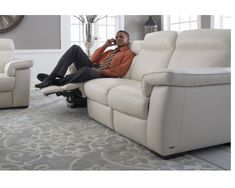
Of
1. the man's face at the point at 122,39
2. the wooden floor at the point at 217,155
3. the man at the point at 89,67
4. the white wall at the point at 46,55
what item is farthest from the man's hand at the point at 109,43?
the white wall at the point at 46,55

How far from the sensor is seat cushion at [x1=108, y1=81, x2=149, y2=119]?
231 centimetres

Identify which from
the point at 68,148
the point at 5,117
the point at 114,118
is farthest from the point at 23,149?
the point at 5,117

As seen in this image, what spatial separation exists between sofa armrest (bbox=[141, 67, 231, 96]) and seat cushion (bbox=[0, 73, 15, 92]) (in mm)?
2274

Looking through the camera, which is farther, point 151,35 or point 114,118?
point 151,35

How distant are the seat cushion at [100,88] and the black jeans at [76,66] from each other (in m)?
0.11

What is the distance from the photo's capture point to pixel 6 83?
3879mm

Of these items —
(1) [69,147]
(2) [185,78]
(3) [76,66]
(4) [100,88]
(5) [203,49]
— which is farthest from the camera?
(3) [76,66]

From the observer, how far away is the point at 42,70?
597 cm

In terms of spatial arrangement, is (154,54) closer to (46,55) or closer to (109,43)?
(109,43)

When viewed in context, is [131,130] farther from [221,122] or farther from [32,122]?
[32,122]

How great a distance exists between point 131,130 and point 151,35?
4.67ft

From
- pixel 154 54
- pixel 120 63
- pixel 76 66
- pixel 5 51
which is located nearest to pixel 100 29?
pixel 5 51

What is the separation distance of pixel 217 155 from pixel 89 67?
1989 millimetres
